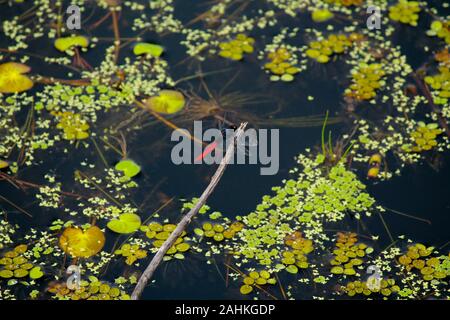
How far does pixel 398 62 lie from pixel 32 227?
5.91 ft

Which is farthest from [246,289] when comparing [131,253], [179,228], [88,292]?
[88,292]

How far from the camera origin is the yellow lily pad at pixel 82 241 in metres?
2.42

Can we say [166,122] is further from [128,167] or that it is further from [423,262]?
[423,262]

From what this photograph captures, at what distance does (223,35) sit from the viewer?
11.0 feet

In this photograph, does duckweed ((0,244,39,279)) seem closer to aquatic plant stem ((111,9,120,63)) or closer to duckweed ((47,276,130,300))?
duckweed ((47,276,130,300))

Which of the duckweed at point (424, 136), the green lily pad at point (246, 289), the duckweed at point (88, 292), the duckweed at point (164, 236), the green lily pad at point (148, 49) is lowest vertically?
the green lily pad at point (246, 289)

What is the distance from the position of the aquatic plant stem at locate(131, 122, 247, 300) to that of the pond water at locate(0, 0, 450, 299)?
0.11 feet

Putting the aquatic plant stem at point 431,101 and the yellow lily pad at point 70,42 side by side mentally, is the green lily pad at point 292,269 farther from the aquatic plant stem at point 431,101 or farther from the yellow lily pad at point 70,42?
the yellow lily pad at point 70,42

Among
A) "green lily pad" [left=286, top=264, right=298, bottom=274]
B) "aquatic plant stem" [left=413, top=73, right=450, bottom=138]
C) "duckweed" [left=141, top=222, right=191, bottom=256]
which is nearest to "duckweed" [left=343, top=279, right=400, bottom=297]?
"green lily pad" [left=286, top=264, right=298, bottom=274]

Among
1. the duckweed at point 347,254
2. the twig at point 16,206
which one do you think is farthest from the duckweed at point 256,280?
the twig at point 16,206

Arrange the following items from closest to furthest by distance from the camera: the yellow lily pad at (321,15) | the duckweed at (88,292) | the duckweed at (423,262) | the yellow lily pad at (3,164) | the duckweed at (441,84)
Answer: the duckweed at (88,292) → the duckweed at (423,262) → the yellow lily pad at (3,164) → the duckweed at (441,84) → the yellow lily pad at (321,15)

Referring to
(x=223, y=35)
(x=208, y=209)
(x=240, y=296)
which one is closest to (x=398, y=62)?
(x=223, y=35)

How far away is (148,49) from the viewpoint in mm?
3221
